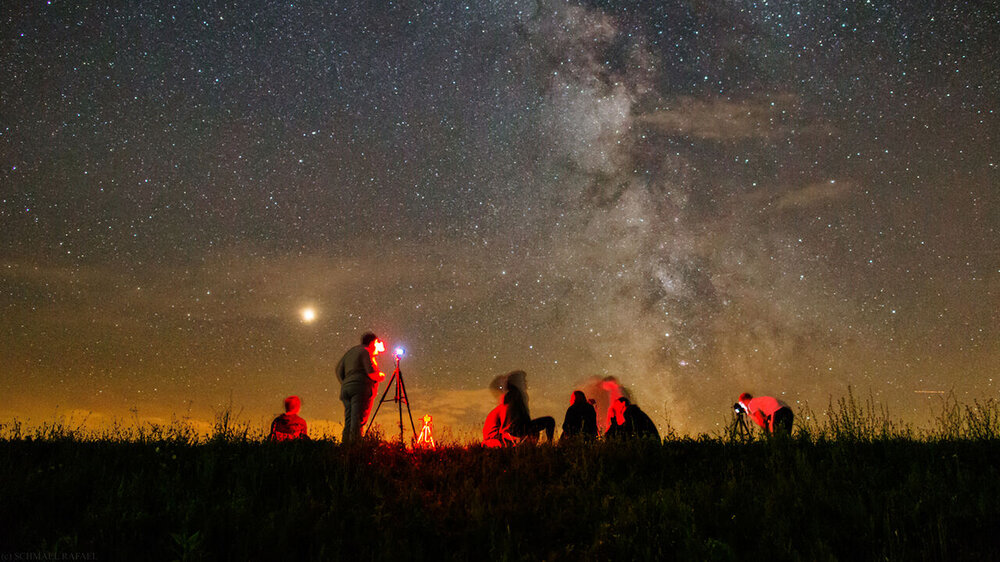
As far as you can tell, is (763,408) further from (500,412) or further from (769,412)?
(500,412)

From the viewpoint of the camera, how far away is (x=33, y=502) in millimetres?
5512

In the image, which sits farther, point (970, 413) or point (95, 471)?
point (970, 413)

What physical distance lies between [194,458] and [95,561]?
262cm

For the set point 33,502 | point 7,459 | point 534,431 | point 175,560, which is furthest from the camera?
point 534,431

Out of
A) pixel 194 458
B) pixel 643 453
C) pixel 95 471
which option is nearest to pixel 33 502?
pixel 95 471

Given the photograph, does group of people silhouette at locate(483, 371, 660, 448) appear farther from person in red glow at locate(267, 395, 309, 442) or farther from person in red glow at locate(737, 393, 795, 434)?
person in red glow at locate(267, 395, 309, 442)

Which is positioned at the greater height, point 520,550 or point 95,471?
point 95,471

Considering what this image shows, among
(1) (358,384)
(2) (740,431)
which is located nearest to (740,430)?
(2) (740,431)

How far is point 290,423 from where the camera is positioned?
31.1ft

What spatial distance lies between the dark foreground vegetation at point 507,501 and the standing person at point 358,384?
1993 mm

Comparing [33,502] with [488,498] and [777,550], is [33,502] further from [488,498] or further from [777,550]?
[777,550]

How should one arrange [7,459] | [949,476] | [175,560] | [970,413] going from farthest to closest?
[970,413]
[7,459]
[949,476]
[175,560]

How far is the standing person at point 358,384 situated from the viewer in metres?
9.61

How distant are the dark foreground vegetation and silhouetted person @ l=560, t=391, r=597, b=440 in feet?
7.30
